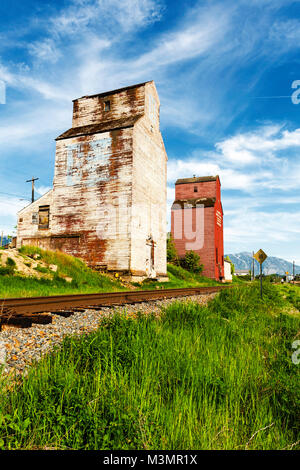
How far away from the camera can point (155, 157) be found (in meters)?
25.0

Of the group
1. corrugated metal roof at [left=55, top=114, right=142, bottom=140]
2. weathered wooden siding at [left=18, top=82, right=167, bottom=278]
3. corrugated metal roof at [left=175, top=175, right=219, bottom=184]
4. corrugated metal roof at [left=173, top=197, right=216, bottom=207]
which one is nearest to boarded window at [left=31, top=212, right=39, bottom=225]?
weathered wooden siding at [left=18, top=82, right=167, bottom=278]

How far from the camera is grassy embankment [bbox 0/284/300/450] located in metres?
2.31

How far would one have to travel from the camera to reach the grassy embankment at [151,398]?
7.57ft

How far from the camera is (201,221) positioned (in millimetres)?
37156

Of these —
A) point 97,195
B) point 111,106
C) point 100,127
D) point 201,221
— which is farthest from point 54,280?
point 201,221

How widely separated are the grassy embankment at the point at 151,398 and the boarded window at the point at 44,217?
65.0 ft

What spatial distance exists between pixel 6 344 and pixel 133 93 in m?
22.6

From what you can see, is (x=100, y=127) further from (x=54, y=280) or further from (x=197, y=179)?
(x=197, y=179)

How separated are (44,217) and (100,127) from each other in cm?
773

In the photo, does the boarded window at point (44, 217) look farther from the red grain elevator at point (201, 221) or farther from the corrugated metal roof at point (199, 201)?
the corrugated metal roof at point (199, 201)

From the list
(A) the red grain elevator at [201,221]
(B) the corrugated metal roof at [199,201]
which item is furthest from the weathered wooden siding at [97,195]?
(B) the corrugated metal roof at [199,201]

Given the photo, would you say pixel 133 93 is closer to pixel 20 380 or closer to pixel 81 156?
pixel 81 156
